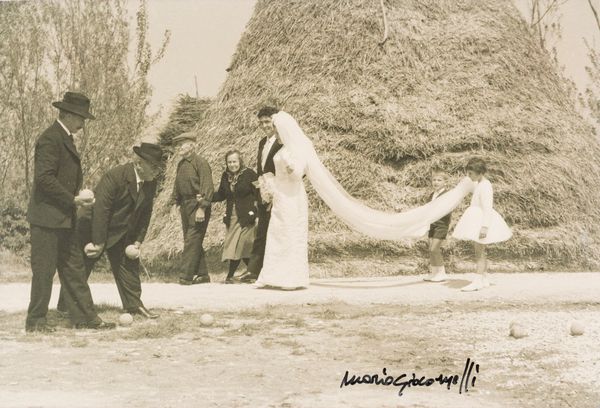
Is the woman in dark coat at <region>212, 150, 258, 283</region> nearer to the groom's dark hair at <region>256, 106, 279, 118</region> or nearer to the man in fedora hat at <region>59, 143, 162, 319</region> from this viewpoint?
the groom's dark hair at <region>256, 106, 279, 118</region>

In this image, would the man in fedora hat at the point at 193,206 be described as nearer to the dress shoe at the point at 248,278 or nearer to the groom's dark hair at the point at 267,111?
the dress shoe at the point at 248,278

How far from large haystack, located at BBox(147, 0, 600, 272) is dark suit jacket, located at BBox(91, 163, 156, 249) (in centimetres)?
381

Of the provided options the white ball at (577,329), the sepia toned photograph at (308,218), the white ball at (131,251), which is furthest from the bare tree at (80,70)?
the white ball at (577,329)

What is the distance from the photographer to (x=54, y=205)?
5.70m

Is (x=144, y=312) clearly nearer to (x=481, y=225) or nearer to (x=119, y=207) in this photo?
(x=119, y=207)

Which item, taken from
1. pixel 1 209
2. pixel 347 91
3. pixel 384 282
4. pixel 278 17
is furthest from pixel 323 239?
pixel 1 209

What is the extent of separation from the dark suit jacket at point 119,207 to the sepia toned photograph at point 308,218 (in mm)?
19

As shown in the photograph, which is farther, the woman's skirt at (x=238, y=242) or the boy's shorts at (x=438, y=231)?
the woman's skirt at (x=238, y=242)

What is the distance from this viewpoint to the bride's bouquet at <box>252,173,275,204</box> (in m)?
8.57

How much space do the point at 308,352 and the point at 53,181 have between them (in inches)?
89.7

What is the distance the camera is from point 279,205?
8461 millimetres

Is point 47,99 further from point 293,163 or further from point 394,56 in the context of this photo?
point 394,56

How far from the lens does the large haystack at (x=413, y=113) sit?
10336mm
